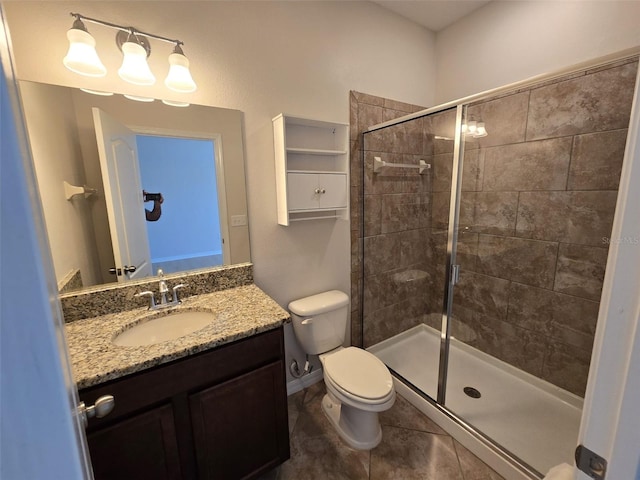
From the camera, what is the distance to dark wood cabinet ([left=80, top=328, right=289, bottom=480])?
0.96m

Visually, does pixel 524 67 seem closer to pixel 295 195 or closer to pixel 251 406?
pixel 295 195

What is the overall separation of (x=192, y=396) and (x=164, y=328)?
0.41 m

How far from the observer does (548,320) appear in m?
1.90

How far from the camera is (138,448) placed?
100cm

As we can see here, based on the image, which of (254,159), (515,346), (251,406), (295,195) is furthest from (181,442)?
(515,346)

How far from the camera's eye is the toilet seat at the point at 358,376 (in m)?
1.46

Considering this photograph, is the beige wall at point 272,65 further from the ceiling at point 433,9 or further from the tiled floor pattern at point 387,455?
the tiled floor pattern at point 387,455

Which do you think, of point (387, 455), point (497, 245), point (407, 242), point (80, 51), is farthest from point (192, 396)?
point (497, 245)

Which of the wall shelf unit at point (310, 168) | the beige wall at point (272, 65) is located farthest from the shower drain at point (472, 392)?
the wall shelf unit at point (310, 168)

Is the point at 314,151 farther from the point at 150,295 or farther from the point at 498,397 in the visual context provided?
the point at 498,397

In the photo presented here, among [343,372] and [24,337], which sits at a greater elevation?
[24,337]

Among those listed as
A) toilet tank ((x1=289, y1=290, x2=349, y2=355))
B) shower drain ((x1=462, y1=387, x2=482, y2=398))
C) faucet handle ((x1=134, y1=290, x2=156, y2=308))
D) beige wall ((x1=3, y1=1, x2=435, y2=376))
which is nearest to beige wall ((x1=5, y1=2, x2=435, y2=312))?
beige wall ((x1=3, y1=1, x2=435, y2=376))

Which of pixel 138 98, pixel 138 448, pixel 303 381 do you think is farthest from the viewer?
pixel 303 381

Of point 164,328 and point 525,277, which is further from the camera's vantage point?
point 525,277
